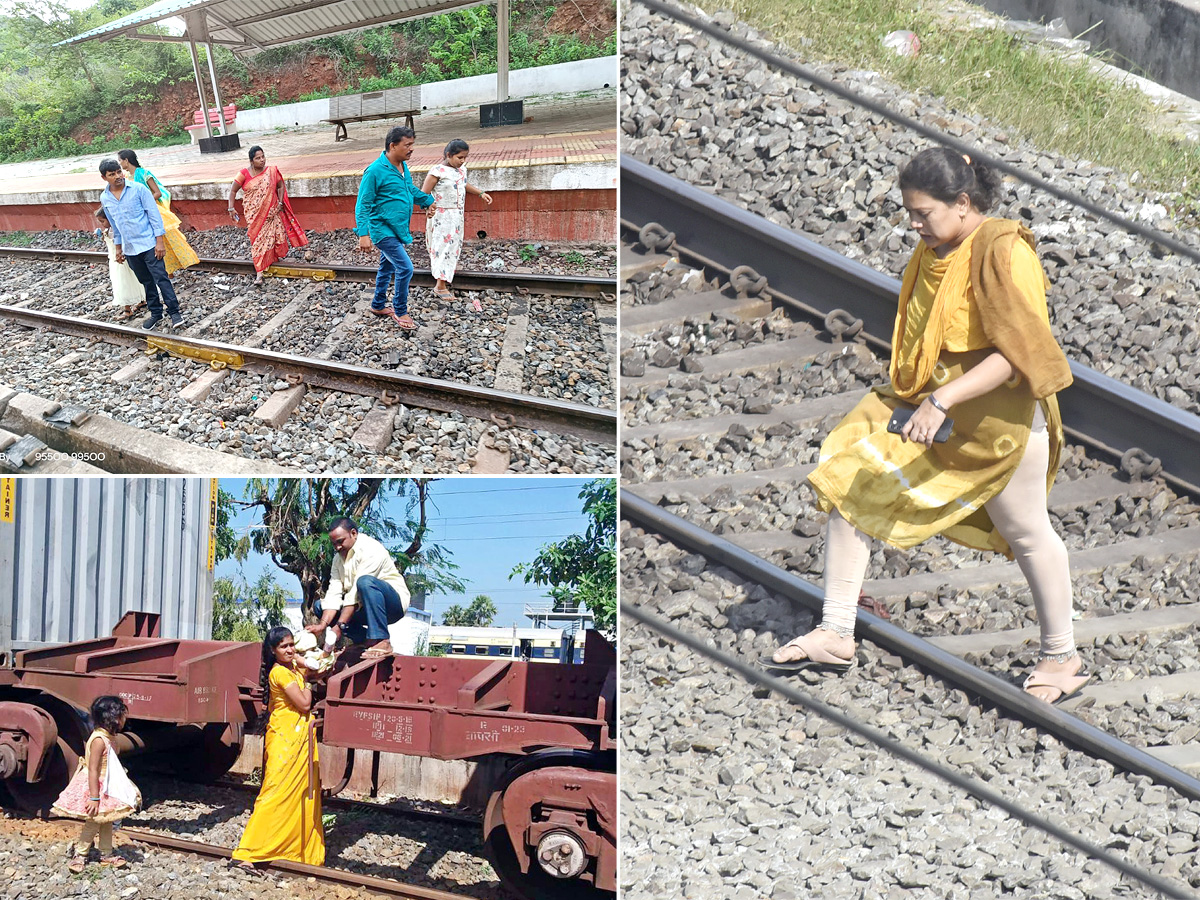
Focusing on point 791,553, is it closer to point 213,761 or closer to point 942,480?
point 942,480

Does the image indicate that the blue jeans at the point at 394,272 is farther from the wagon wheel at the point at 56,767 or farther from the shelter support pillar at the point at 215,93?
the wagon wheel at the point at 56,767

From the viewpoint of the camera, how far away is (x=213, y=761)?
572cm

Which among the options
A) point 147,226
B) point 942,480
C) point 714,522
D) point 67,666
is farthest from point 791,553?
point 147,226

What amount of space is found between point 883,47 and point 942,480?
342 cm

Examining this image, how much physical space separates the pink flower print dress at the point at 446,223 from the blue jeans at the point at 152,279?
198 centimetres

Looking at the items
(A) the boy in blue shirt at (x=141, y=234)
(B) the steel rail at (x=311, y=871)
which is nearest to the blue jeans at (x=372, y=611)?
(B) the steel rail at (x=311, y=871)

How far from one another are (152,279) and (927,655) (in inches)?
234

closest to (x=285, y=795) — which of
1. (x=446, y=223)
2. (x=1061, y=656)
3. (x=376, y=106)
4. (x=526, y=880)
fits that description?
(x=526, y=880)

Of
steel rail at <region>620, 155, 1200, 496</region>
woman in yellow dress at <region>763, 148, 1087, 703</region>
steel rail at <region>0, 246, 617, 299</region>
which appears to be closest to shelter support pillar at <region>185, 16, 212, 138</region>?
steel rail at <region>0, 246, 617, 299</region>

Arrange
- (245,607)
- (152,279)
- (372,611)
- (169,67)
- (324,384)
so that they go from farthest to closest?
(245,607) < (152,279) < (169,67) < (324,384) < (372,611)

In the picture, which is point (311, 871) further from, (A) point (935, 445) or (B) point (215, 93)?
(B) point (215, 93)

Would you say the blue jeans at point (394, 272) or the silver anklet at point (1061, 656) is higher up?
the blue jeans at point (394, 272)

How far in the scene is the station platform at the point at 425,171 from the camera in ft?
19.2

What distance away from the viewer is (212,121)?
6715 mm
